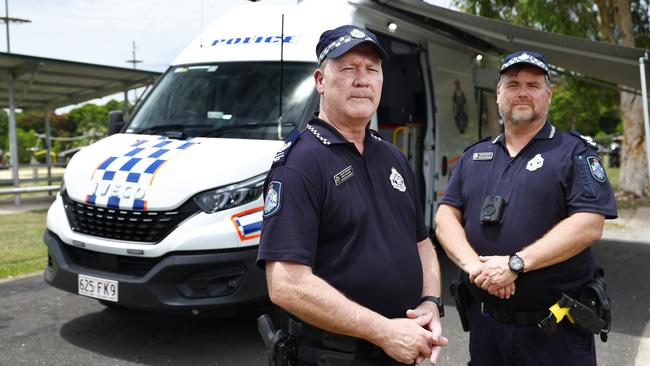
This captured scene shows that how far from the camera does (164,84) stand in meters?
5.38

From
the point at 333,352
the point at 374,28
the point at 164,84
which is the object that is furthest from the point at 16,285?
the point at 333,352

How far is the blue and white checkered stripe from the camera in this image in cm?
388

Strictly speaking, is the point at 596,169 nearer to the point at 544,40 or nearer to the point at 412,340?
the point at 412,340

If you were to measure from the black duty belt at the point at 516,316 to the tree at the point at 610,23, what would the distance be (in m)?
10.4

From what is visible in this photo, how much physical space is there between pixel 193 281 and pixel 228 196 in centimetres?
56

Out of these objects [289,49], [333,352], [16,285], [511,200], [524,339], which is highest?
[289,49]

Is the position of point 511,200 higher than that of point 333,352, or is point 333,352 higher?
point 511,200

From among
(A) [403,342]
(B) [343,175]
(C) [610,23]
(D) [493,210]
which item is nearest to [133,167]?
(D) [493,210]

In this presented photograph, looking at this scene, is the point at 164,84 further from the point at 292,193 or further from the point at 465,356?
the point at 292,193

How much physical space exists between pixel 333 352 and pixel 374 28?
14.0 feet

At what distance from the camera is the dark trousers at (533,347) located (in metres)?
2.51

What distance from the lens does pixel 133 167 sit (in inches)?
158

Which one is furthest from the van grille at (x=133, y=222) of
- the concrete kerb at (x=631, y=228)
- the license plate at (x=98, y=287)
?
the concrete kerb at (x=631, y=228)

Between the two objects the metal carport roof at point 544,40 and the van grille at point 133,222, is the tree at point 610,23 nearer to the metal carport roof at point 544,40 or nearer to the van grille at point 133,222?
the metal carport roof at point 544,40
